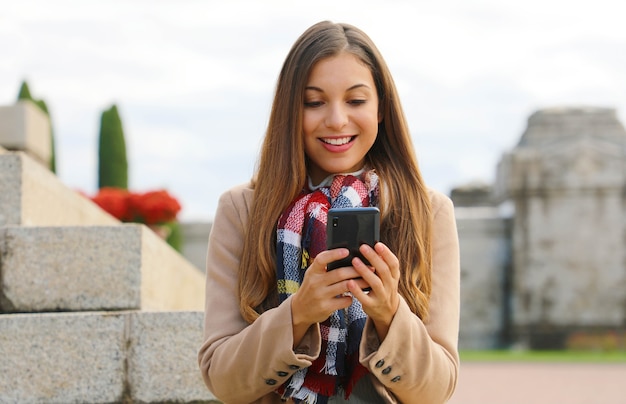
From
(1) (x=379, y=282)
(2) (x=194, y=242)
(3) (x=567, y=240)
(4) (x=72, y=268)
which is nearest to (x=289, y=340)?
(1) (x=379, y=282)

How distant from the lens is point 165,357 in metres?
3.43

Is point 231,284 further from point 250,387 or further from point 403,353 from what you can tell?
point 403,353

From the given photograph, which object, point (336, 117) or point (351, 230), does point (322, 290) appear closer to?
point (351, 230)

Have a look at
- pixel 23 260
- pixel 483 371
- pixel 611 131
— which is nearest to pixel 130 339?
pixel 23 260

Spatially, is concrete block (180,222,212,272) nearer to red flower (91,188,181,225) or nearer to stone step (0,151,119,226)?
red flower (91,188,181,225)

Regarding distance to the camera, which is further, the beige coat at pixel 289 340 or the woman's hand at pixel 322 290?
the beige coat at pixel 289 340

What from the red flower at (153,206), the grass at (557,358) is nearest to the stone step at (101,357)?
the red flower at (153,206)

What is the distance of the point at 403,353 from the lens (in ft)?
6.36

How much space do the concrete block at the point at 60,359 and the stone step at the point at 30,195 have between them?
2.87 ft

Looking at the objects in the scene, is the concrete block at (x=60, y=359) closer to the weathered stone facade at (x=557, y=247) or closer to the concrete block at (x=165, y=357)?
the concrete block at (x=165, y=357)

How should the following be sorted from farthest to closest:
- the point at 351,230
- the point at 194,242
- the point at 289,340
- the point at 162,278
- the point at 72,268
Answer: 1. the point at 194,242
2. the point at 162,278
3. the point at 72,268
4. the point at 289,340
5. the point at 351,230

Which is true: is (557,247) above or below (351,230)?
below

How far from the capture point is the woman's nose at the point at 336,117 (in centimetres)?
208

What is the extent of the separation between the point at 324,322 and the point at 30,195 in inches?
106
